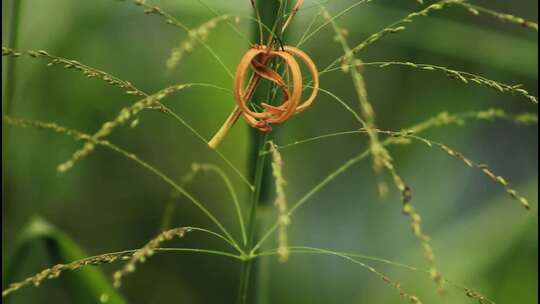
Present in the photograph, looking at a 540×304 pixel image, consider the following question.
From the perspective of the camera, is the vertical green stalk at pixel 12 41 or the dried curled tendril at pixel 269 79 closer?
the dried curled tendril at pixel 269 79

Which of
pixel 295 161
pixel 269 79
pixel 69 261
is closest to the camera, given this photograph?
pixel 269 79

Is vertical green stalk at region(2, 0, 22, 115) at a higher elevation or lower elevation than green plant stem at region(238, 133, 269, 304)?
higher

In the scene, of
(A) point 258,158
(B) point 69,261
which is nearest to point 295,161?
(B) point 69,261

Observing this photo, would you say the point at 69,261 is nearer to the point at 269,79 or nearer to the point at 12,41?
the point at 12,41

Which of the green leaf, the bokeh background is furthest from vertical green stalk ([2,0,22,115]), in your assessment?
the bokeh background

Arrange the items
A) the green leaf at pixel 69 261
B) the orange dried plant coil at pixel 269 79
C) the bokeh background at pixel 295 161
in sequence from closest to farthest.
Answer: the orange dried plant coil at pixel 269 79 → the green leaf at pixel 69 261 → the bokeh background at pixel 295 161

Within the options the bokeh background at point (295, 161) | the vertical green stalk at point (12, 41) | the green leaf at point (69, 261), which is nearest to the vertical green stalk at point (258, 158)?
the green leaf at point (69, 261)

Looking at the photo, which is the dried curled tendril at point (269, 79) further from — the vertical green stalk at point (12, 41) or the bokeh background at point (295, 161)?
the bokeh background at point (295, 161)

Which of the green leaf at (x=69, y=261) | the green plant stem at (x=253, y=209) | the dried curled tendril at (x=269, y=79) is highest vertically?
the dried curled tendril at (x=269, y=79)

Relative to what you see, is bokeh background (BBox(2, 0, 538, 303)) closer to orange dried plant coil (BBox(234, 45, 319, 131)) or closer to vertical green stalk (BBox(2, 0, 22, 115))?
vertical green stalk (BBox(2, 0, 22, 115))
